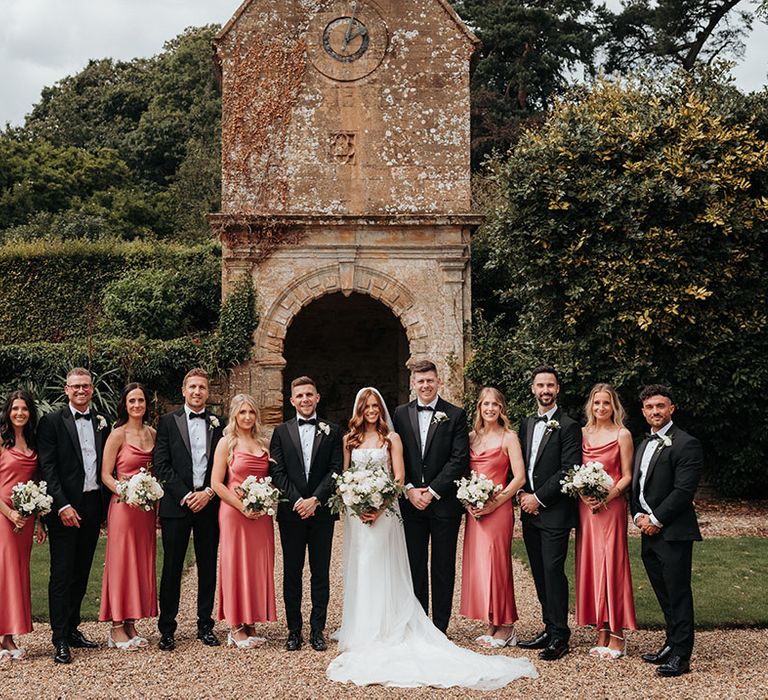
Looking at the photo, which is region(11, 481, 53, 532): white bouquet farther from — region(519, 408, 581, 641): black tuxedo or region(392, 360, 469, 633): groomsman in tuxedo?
region(519, 408, 581, 641): black tuxedo

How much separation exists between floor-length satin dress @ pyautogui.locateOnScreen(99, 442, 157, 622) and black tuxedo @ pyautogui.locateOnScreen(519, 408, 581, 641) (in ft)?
9.32

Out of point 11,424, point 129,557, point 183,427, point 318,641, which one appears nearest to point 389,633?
point 318,641

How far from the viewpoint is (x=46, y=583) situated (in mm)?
9188

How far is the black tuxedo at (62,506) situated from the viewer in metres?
6.57

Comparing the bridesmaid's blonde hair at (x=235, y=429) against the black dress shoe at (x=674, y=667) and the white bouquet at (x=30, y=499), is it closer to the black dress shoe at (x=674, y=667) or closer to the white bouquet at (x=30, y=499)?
the white bouquet at (x=30, y=499)

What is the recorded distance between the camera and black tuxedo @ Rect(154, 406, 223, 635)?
6793 millimetres

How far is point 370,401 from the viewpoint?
22.3 feet

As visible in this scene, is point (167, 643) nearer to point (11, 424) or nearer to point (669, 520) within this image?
point (11, 424)

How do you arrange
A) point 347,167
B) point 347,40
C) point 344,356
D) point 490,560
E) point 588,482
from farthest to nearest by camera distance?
point 344,356
point 347,40
point 347,167
point 490,560
point 588,482

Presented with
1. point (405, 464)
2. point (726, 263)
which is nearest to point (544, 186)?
point (726, 263)

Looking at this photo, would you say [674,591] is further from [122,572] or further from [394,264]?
[394,264]

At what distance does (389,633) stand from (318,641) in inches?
22.6

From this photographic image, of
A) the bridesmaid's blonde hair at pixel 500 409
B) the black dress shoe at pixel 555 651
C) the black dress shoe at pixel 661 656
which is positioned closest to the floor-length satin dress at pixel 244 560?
the bridesmaid's blonde hair at pixel 500 409

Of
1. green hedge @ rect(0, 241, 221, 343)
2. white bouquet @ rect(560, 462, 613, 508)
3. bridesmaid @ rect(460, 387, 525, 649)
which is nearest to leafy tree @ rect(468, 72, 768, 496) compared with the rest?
bridesmaid @ rect(460, 387, 525, 649)
